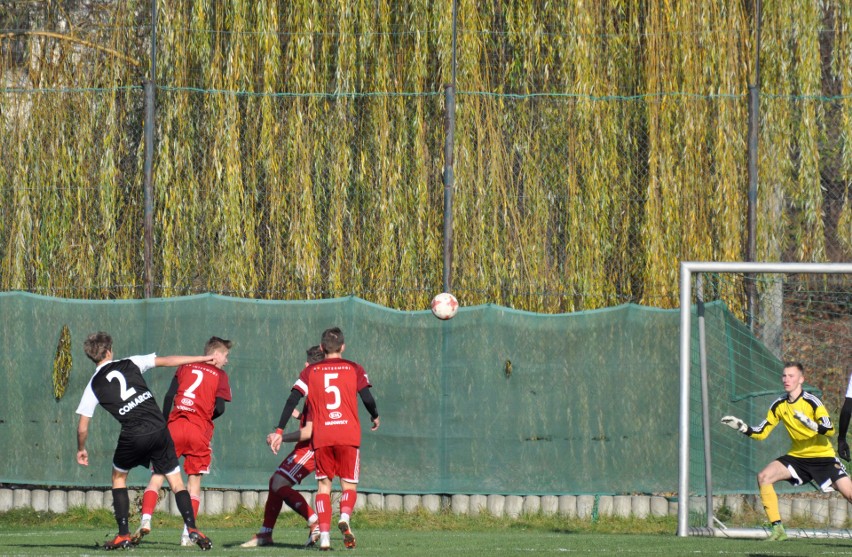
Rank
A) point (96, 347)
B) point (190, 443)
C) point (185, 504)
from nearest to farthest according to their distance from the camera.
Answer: point (96, 347), point (185, 504), point (190, 443)

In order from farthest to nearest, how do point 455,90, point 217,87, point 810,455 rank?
point 217,87
point 455,90
point 810,455

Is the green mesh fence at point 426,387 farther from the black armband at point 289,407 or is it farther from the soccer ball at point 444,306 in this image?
the black armband at point 289,407

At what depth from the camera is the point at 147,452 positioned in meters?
9.52

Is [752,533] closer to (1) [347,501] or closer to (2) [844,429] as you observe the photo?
(2) [844,429]

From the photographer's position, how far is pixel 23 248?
13.4 metres

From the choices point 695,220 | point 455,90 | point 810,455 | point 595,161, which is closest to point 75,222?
point 455,90

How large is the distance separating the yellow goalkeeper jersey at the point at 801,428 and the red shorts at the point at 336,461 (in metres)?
3.41

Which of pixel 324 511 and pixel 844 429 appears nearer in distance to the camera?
pixel 324 511

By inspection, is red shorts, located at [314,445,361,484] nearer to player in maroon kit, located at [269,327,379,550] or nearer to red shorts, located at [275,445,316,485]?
player in maroon kit, located at [269,327,379,550]

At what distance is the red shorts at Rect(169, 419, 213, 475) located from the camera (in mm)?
10281

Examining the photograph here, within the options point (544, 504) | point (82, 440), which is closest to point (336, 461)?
point (82, 440)

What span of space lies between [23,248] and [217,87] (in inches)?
104

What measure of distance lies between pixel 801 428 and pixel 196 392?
4954 mm

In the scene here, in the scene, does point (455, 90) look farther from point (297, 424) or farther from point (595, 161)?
point (297, 424)
